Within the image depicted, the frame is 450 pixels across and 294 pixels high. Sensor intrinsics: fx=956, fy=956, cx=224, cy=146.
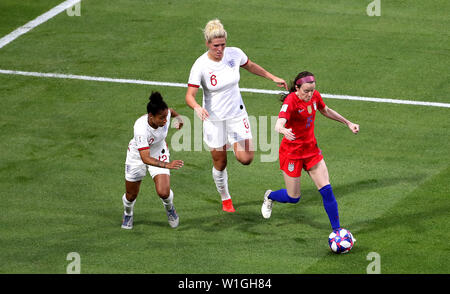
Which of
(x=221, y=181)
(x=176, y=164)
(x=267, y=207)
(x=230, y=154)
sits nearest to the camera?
(x=176, y=164)

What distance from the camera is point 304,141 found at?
1334cm

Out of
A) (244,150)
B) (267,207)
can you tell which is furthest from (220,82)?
(267,207)

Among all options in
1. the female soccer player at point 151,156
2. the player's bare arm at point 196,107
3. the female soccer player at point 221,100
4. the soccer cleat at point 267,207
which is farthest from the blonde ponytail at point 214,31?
the soccer cleat at point 267,207

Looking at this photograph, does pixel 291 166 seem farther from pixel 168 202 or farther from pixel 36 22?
pixel 36 22

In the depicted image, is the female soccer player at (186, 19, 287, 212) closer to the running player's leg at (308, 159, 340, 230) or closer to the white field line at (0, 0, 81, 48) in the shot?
the running player's leg at (308, 159, 340, 230)

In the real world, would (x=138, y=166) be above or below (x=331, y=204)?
above

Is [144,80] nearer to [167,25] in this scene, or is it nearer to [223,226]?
[167,25]

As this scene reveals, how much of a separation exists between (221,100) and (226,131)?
1.66 feet

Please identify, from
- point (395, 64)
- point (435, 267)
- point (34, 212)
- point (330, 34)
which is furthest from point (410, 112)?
point (34, 212)

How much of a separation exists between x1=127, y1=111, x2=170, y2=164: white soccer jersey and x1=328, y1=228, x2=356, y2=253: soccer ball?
2748 mm

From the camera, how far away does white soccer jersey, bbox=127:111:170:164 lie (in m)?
13.3

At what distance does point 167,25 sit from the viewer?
22453mm

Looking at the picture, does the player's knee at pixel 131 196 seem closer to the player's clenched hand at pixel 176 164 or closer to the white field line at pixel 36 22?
the player's clenched hand at pixel 176 164

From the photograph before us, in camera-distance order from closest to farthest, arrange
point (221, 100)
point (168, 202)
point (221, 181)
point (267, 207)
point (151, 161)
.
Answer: point (151, 161), point (168, 202), point (221, 100), point (267, 207), point (221, 181)
